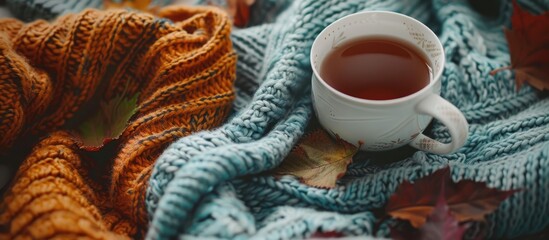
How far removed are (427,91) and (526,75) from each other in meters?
0.25

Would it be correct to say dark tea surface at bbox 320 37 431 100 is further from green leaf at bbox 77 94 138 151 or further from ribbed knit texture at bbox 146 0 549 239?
green leaf at bbox 77 94 138 151

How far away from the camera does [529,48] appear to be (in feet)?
2.55

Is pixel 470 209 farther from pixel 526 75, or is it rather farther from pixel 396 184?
pixel 526 75

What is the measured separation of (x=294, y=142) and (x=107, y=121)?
0.28m

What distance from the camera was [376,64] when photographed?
753mm

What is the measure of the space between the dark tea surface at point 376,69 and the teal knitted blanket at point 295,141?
0.05 meters

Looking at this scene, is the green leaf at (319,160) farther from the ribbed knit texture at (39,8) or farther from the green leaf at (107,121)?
the ribbed knit texture at (39,8)

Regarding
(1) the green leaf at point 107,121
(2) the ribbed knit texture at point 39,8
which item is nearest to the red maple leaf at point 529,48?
(1) the green leaf at point 107,121

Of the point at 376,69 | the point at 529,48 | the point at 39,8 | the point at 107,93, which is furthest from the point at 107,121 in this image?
the point at 529,48

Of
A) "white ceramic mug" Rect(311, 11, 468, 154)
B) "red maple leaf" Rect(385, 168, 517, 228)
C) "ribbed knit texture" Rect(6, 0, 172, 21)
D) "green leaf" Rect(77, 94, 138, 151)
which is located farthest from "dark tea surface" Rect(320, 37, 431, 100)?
"ribbed knit texture" Rect(6, 0, 172, 21)

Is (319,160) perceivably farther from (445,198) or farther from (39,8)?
(39,8)

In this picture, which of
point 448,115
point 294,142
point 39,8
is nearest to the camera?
point 448,115

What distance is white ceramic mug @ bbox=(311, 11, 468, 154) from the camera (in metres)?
0.62

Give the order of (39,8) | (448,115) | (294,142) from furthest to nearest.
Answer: (39,8), (294,142), (448,115)
